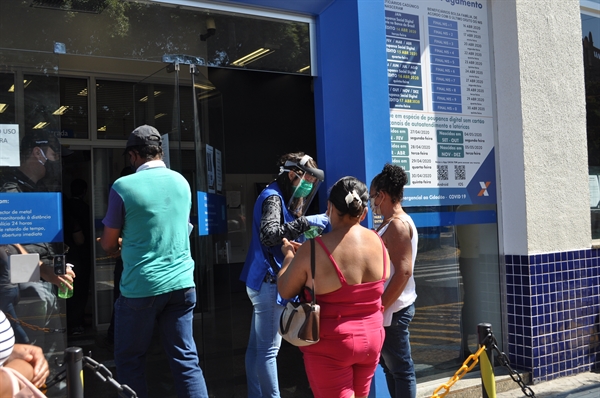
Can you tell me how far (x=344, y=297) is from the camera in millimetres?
3176

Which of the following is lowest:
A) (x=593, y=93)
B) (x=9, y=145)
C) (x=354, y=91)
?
(x=9, y=145)

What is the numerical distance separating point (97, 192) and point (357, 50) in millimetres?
4604

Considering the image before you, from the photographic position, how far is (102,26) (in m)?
4.69

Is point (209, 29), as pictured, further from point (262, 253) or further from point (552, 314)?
point (552, 314)

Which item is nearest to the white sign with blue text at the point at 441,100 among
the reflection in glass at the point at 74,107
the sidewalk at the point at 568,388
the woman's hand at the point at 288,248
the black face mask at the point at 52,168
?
the sidewalk at the point at 568,388

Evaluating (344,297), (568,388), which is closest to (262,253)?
(344,297)

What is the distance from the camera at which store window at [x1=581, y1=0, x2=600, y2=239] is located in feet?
22.9

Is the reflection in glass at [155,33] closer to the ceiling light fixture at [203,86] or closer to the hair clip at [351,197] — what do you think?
the ceiling light fixture at [203,86]

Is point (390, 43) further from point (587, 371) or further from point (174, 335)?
point (587, 371)

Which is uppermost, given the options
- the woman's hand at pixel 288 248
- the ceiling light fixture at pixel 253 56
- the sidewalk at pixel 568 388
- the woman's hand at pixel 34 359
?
the ceiling light fixture at pixel 253 56

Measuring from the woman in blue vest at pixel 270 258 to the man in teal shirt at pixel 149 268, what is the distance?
1.63 ft

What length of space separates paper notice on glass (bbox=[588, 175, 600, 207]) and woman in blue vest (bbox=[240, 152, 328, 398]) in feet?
14.2

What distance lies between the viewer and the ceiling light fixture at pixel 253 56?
511 cm

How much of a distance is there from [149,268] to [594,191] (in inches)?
222
